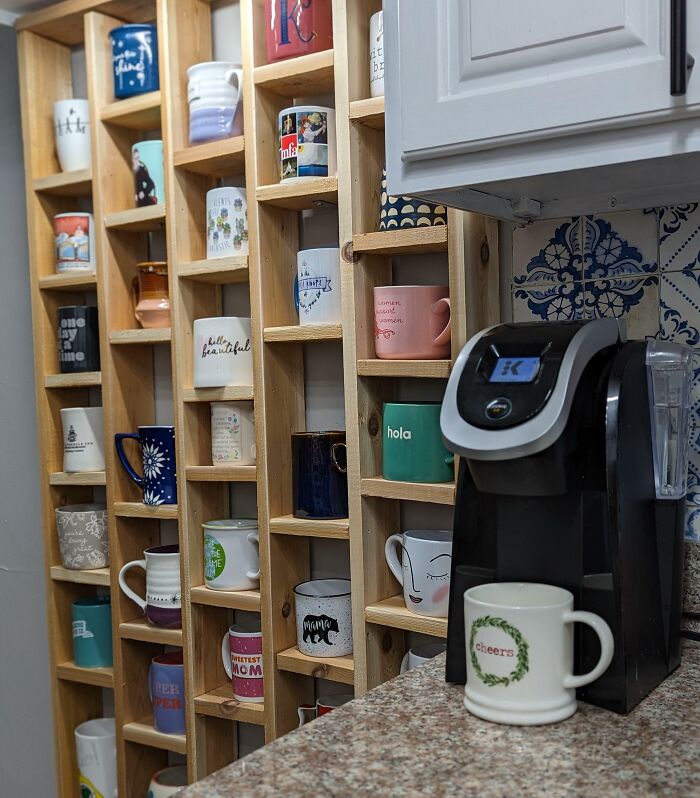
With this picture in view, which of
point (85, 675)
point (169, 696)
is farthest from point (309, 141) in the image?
point (85, 675)

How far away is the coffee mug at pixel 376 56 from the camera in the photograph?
1383mm

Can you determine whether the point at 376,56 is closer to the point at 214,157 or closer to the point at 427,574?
the point at 214,157

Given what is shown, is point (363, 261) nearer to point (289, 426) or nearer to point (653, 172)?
point (289, 426)

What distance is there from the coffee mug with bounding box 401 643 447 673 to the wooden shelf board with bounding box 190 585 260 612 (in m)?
0.29

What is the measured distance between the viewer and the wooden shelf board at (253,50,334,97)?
1.46 meters

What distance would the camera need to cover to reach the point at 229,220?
1607 millimetres

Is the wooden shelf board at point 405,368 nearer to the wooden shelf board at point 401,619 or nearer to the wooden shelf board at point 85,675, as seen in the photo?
the wooden shelf board at point 401,619

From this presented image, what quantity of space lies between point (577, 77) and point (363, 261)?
0.58 metres

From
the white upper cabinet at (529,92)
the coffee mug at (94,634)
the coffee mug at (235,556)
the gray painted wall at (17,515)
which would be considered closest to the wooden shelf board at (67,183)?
the gray painted wall at (17,515)

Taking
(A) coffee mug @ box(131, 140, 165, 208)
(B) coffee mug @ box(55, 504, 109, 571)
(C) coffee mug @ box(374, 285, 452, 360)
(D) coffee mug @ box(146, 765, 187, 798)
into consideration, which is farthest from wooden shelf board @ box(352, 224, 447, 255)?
(D) coffee mug @ box(146, 765, 187, 798)

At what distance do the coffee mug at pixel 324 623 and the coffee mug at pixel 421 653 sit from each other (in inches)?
4.5

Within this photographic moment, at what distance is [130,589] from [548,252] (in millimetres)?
1043

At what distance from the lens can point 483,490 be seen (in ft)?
3.19

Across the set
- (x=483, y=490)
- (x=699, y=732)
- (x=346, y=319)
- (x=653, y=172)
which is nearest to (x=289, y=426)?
(x=346, y=319)
